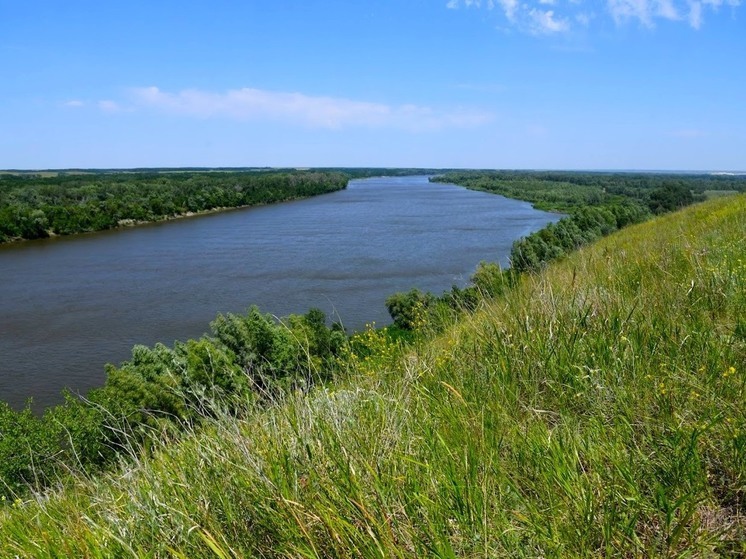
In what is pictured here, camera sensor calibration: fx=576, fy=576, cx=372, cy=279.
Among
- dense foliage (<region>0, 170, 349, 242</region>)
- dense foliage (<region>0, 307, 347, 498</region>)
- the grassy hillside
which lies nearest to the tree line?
the grassy hillside

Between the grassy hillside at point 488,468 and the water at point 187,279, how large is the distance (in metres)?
15.6

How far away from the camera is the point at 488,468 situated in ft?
5.02

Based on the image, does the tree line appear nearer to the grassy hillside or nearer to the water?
the grassy hillside

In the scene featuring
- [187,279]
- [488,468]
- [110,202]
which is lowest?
[187,279]

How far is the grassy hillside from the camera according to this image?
1438mm

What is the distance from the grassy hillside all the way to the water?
15614mm

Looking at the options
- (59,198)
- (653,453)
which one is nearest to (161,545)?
(653,453)

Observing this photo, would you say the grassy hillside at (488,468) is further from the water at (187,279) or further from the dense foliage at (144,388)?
the water at (187,279)

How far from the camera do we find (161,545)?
1596 millimetres

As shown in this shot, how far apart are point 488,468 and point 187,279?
3092cm

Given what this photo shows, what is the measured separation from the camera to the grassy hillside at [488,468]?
144 centimetres

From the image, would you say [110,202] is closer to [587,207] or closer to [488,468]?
[587,207]

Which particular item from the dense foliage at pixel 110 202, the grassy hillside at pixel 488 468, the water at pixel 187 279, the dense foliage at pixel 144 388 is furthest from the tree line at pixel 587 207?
the dense foliage at pixel 110 202

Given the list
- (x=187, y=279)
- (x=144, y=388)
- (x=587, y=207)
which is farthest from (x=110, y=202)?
(x=144, y=388)
